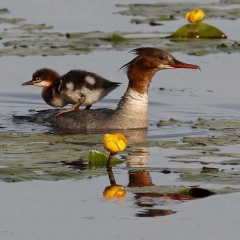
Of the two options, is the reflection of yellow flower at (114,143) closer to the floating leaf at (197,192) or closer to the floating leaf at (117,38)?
the floating leaf at (197,192)

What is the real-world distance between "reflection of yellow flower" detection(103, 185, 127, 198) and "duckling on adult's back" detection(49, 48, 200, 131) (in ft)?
11.1

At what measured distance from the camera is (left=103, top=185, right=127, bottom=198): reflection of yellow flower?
904 cm

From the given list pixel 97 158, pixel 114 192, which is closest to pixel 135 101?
pixel 97 158

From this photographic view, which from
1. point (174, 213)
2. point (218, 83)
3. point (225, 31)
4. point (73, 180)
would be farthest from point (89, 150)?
point (225, 31)

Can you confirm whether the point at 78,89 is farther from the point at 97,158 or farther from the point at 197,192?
the point at 197,192

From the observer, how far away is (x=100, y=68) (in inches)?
631

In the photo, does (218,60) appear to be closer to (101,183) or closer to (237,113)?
(237,113)

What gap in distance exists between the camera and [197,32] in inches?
692

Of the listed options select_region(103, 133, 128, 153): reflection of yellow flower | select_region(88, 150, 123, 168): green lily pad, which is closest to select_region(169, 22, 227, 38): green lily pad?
select_region(88, 150, 123, 168): green lily pad

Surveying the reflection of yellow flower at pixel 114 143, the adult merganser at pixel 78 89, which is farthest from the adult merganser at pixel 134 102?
the reflection of yellow flower at pixel 114 143

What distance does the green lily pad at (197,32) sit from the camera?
17.5 m

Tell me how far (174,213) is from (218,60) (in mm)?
8481

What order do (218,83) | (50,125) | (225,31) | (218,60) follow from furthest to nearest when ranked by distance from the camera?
(225,31)
(218,60)
(218,83)
(50,125)

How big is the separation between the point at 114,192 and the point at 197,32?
28.7 feet
